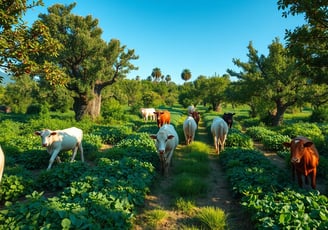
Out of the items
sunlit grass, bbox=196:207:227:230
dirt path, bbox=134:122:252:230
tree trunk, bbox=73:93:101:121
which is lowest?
dirt path, bbox=134:122:252:230

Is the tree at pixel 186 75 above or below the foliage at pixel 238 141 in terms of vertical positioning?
above

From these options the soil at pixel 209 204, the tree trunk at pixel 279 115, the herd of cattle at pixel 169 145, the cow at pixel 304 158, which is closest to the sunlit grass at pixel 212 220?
the soil at pixel 209 204

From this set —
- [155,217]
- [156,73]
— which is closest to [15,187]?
Answer: [155,217]

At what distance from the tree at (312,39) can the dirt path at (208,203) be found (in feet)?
17.7

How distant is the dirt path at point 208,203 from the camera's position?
5.68m

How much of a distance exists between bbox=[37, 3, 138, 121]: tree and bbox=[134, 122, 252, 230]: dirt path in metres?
16.6

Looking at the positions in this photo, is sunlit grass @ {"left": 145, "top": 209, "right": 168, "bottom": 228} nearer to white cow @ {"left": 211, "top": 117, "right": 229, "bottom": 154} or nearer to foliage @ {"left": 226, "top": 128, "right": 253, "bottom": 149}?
white cow @ {"left": 211, "top": 117, "right": 229, "bottom": 154}

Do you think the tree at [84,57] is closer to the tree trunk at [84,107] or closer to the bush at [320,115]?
the tree trunk at [84,107]

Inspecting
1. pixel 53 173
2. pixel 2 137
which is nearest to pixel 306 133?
pixel 53 173

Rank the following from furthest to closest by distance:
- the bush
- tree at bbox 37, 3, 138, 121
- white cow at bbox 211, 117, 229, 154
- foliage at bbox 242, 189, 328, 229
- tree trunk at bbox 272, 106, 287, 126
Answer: the bush
tree trunk at bbox 272, 106, 287, 126
tree at bbox 37, 3, 138, 121
white cow at bbox 211, 117, 229, 154
foliage at bbox 242, 189, 328, 229

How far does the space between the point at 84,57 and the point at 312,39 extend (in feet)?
65.8

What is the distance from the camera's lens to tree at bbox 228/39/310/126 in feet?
75.6

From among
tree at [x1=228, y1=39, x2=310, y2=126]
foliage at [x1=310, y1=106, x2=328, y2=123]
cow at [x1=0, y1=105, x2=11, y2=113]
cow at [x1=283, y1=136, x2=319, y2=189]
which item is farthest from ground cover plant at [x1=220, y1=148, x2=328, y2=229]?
cow at [x1=0, y1=105, x2=11, y2=113]

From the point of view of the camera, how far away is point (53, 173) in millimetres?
7648
